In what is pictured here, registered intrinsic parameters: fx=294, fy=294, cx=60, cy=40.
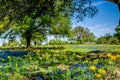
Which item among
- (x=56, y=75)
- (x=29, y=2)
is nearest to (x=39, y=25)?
(x=29, y=2)

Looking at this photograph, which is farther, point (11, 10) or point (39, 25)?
point (39, 25)

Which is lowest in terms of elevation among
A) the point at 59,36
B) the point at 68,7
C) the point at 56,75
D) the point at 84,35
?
the point at 84,35

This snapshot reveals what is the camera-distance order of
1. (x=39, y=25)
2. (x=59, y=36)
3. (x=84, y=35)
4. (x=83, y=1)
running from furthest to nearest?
(x=84, y=35), (x=59, y=36), (x=39, y=25), (x=83, y=1)

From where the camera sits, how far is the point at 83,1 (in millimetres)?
20906

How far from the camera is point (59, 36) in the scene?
48500 mm

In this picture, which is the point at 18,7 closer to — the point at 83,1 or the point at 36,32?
the point at 83,1

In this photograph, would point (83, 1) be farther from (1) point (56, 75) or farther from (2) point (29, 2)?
(1) point (56, 75)

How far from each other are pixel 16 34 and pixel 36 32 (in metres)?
3.23

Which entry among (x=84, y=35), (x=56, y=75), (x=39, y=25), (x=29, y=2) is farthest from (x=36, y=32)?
(x=84, y=35)

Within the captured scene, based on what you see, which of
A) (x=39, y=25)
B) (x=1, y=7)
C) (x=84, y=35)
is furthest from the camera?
(x=84, y=35)

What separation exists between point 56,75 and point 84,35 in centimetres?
13951

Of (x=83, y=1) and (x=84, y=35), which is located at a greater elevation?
(x=83, y=1)

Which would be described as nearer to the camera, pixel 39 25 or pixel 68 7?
pixel 68 7

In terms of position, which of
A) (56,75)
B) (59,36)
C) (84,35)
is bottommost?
(84,35)
